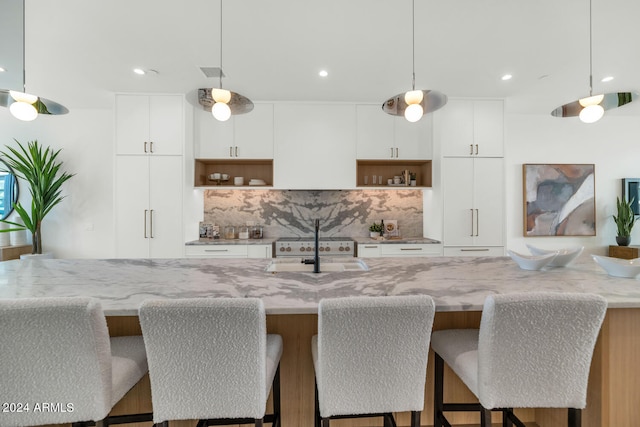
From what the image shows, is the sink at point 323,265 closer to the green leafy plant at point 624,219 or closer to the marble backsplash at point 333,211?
the marble backsplash at point 333,211

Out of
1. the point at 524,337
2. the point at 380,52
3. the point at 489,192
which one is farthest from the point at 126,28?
the point at 489,192

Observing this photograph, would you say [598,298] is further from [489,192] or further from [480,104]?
[480,104]

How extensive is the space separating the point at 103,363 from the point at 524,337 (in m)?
1.52

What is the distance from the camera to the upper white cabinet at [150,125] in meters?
3.51

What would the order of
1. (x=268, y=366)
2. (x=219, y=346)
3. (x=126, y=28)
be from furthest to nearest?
(x=126, y=28) < (x=268, y=366) < (x=219, y=346)

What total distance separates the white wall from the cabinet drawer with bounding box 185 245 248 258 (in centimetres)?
384

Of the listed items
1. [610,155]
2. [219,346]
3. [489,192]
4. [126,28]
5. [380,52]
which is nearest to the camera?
[219,346]

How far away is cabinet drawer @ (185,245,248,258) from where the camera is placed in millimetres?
3545

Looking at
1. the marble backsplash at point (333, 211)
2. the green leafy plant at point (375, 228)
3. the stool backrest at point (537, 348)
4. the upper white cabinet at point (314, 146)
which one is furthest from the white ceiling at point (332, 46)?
the stool backrest at point (537, 348)

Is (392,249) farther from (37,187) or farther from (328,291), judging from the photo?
(37,187)

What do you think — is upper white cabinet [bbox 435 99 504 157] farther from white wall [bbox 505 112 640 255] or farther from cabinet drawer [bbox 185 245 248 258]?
cabinet drawer [bbox 185 245 248 258]

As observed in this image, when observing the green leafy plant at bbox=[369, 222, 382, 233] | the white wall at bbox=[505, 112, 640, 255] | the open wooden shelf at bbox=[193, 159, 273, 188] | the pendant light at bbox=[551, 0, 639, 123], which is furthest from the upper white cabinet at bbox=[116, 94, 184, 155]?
the white wall at bbox=[505, 112, 640, 255]

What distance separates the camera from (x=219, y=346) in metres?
1.01

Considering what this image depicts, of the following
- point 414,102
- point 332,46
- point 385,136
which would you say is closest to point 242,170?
point 385,136
